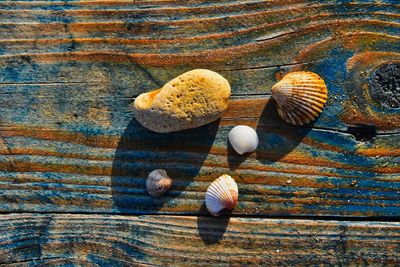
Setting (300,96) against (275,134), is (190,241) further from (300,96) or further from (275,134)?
(300,96)

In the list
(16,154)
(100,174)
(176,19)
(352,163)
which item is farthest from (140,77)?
(352,163)

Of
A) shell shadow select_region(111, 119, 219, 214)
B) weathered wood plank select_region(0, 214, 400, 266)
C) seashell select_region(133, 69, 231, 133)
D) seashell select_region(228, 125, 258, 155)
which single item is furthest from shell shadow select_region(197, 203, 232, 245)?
seashell select_region(133, 69, 231, 133)

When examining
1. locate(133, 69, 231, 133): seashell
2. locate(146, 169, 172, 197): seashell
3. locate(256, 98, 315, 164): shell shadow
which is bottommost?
locate(146, 169, 172, 197): seashell

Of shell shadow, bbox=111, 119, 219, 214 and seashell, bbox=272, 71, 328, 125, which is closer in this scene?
seashell, bbox=272, 71, 328, 125

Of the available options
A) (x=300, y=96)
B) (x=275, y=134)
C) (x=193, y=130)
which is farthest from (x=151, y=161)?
(x=300, y=96)

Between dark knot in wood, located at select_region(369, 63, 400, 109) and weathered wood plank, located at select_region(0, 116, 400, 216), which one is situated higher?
dark knot in wood, located at select_region(369, 63, 400, 109)

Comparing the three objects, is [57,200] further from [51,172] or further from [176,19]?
[176,19]

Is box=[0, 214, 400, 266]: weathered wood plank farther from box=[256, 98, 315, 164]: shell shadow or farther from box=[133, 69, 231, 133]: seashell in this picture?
box=[133, 69, 231, 133]: seashell
